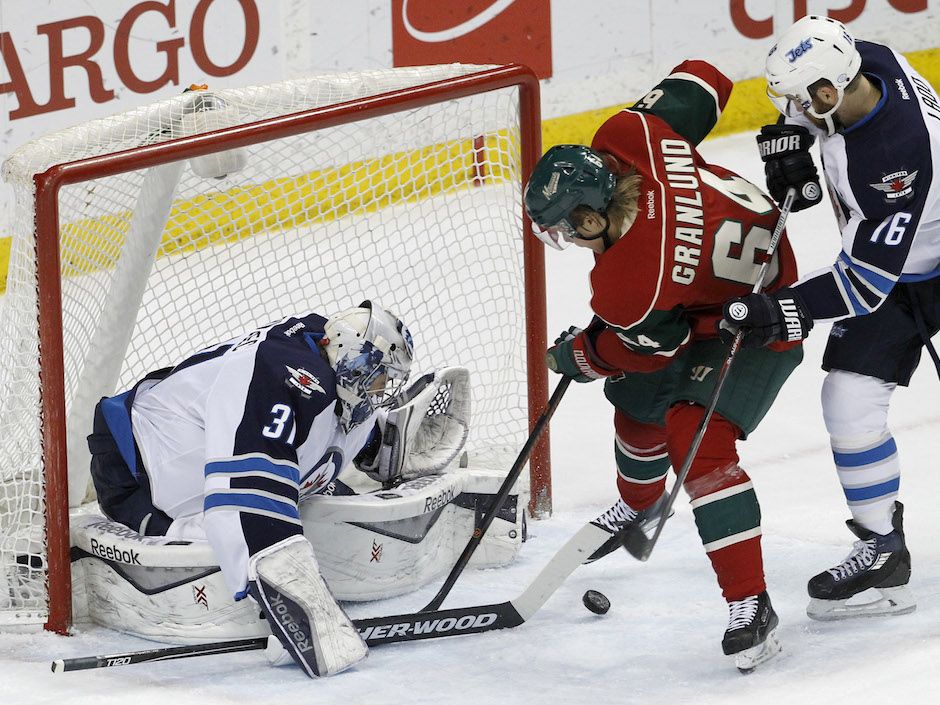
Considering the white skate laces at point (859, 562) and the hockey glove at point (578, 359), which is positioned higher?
the hockey glove at point (578, 359)

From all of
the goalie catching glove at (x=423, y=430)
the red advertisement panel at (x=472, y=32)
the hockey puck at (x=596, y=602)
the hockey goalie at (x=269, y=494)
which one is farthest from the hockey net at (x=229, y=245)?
the red advertisement panel at (x=472, y=32)

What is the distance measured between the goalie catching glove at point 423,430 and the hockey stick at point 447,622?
15.1 inches

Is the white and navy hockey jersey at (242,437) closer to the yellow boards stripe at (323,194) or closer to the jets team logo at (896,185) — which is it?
the yellow boards stripe at (323,194)

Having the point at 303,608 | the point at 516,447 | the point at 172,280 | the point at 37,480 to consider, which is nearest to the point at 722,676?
the point at 303,608

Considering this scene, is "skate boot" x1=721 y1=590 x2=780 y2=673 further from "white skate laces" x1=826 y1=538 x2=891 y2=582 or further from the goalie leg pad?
the goalie leg pad

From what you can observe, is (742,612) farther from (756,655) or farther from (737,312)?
(737,312)

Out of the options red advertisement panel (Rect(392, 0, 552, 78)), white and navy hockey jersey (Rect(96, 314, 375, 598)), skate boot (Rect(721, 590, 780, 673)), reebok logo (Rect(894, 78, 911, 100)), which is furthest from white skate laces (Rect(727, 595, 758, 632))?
red advertisement panel (Rect(392, 0, 552, 78))

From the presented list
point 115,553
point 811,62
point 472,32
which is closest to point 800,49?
point 811,62

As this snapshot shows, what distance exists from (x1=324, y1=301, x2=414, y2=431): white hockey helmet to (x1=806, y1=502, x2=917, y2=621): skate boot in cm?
89

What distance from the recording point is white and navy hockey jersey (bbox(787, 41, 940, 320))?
8.32 ft

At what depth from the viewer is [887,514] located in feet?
9.18

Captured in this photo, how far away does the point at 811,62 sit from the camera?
2.55 metres

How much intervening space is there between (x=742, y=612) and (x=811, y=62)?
3.13 ft

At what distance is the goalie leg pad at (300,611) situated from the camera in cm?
260
